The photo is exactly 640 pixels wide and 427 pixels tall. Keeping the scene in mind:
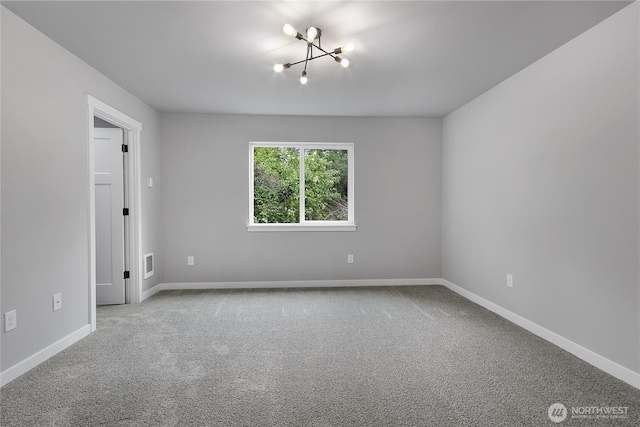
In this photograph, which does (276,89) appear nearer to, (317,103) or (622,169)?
(317,103)

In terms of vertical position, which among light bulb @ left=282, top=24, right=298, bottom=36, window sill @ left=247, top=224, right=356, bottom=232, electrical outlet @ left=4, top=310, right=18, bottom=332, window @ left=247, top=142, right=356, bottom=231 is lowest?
electrical outlet @ left=4, top=310, right=18, bottom=332

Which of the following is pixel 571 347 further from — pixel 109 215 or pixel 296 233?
pixel 109 215

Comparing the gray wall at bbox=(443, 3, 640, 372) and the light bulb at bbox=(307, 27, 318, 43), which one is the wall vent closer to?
the light bulb at bbox=(307, 27, 318, 43)

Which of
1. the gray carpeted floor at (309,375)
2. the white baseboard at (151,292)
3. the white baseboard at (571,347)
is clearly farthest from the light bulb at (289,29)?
the white baseboard at (151,292)

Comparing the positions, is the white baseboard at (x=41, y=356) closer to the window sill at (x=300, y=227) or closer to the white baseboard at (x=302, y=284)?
the white baseboard at (x=302, y=284)

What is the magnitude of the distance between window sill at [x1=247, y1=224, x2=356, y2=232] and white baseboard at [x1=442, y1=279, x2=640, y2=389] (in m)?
1.84

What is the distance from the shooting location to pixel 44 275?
2502 millimetres

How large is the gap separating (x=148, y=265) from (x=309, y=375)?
113 inches

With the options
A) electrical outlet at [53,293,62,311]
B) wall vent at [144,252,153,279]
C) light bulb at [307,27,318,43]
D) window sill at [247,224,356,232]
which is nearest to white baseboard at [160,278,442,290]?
wall vent at [144,252,153,279]

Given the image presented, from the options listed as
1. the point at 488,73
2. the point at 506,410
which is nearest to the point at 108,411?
the point at 506,410

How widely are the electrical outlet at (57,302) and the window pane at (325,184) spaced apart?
291 cm

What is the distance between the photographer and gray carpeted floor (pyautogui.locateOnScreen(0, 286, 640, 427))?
1.84 meters

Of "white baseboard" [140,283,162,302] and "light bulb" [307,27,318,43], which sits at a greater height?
"light bulb" [307,27,318,43]

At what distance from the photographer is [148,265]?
4.23 m
